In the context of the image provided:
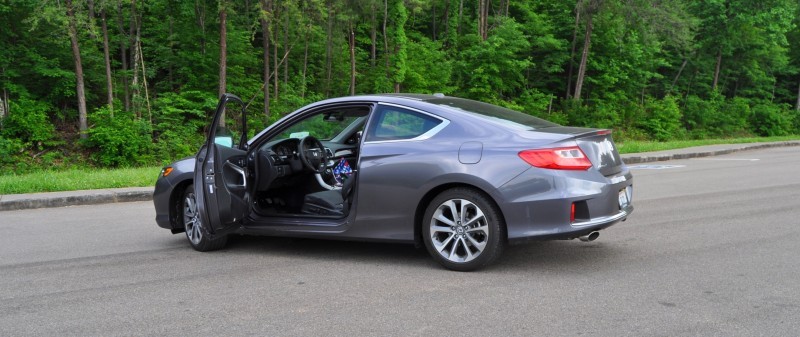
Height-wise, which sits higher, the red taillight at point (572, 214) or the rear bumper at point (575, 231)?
the red taillight at point (572, 214)

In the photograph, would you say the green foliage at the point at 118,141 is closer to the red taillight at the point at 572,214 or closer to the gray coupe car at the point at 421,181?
the gray coupe car at the point at 421,181

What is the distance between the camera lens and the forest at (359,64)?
21.6 m

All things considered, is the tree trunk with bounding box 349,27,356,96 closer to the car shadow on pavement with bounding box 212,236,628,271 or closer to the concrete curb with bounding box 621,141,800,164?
the concrete curb with bounding box 621,141,800,164

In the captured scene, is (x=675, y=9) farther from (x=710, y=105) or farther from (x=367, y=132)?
(x=367, y=132)

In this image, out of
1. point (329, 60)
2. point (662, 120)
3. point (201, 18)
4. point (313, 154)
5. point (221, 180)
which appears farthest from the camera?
point (662, 120)

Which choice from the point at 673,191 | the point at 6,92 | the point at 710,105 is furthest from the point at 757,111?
the point at 6,92

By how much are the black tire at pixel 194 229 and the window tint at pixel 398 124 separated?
1.90 m

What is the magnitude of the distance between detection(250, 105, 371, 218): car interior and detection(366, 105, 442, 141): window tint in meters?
0.22

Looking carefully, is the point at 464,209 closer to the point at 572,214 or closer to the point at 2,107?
the point at 572,214

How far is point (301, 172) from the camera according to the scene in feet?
22.2

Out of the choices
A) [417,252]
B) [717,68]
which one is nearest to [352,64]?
[417,252]

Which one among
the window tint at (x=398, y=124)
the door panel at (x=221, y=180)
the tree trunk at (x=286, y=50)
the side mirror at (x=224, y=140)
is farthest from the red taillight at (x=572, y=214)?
the tree trunk at (x=286, y=50)

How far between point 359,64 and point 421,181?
25.1 metres

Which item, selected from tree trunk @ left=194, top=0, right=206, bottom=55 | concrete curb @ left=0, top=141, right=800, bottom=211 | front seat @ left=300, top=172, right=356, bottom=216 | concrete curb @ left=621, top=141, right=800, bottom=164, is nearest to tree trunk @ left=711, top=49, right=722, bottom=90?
concrete curb @ left=621, top=141, right=800, bottom=164
